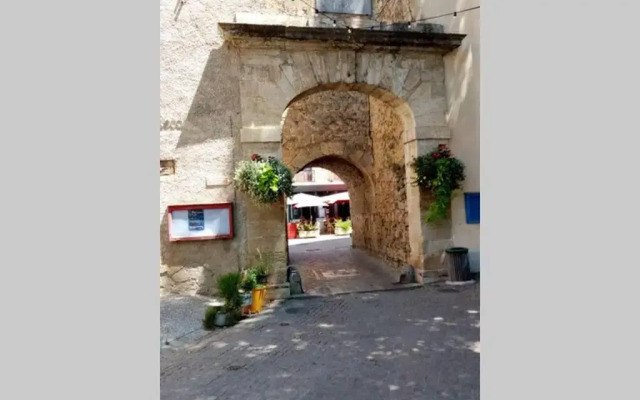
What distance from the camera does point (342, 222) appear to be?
68.6 feet

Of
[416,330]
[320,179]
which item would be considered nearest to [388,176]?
[416,330]

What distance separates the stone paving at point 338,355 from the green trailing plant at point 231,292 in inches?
→ 9.6

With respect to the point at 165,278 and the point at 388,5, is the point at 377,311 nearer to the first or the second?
the point at 165,278

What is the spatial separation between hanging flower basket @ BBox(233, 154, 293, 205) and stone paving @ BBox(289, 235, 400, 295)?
189cm

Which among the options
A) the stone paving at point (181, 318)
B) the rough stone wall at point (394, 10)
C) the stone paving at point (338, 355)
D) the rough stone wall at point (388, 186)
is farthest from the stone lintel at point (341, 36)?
the stone paving at point (338, 355)

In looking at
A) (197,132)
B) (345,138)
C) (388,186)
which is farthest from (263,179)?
(345,138)

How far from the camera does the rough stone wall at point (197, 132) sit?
611 centimetres

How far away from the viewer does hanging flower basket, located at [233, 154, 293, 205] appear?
18.8 feet

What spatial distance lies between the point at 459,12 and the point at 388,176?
3.87 m

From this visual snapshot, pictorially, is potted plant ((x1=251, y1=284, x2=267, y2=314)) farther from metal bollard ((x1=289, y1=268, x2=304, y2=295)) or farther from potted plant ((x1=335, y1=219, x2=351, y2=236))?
potted plant ((x1=335, y1=219, x2=351, y2=236))

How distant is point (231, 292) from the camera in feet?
17.4

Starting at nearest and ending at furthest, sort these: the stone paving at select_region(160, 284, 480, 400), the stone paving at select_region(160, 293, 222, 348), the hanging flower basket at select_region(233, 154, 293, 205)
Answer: the stone paving at select_region(160, 284, 480, 400), the stone paving at select_region(160, 293, 222, 348), the hanging flower basket at select_region(233, 154, 293, 205)

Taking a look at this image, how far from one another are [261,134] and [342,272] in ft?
14.0

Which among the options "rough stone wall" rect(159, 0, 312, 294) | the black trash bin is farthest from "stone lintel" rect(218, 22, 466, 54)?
the black trash bin
